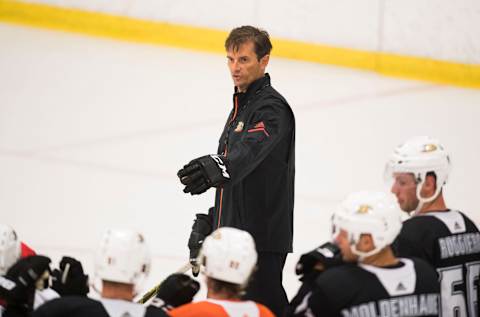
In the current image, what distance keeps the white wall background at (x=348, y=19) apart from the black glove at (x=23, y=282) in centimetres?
439

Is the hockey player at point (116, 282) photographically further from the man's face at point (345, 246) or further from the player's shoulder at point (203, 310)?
the man's face at point (345, 246)

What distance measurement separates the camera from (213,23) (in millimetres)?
7500

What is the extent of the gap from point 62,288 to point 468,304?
1246mm

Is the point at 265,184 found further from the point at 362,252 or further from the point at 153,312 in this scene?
the point at 153,312

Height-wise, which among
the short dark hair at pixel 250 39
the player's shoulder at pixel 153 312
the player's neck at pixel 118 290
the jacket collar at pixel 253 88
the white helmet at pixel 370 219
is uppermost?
the short dark hair at pixel 250 39

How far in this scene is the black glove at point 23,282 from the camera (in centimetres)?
323

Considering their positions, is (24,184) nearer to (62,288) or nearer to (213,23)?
(213,23)

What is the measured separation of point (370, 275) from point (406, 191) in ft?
1.95

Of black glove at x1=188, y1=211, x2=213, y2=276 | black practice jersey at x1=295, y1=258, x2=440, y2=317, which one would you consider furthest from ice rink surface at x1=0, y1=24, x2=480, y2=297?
Result: black practice jersey at x1=295, y1=258, x2=440, y2=317

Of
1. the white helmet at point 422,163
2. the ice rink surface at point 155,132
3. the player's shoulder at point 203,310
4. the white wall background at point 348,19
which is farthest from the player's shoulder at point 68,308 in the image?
the white wall background at point 348,19

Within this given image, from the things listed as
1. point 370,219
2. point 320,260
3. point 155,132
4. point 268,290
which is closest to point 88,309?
point 320,260

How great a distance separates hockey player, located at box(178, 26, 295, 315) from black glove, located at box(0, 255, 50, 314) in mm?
825

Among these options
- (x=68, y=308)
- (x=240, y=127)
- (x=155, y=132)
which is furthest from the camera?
(x=155, y=132)

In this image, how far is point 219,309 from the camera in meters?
3.00
